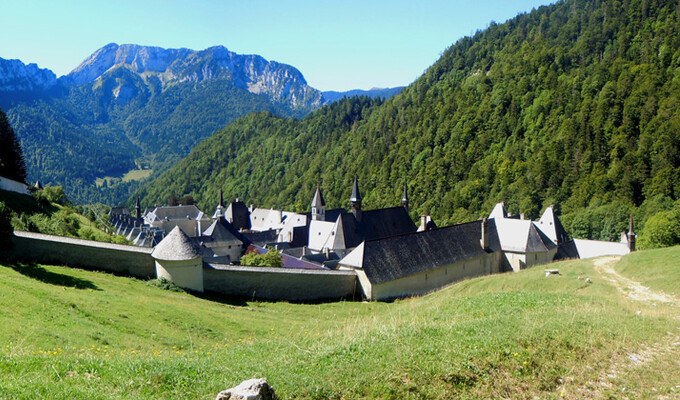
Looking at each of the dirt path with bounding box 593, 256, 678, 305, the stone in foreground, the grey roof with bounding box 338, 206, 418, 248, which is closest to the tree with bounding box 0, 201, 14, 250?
the stone in foreground

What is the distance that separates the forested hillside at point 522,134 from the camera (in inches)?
3610

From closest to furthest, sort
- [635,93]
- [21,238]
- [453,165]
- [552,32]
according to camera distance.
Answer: [21,238] → [635,93] → [453,165] → [552,32]

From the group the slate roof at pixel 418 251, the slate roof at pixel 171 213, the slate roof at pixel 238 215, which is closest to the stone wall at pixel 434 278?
the slate roof at pixel 418 251

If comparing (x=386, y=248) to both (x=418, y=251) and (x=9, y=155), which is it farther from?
(x=9, y=155)

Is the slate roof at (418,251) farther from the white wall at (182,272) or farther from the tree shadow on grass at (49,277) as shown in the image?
the tree shadow on grass at (49,277)

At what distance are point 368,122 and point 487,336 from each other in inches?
6886

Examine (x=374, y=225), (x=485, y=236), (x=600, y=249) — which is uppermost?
(x=374, y=225)

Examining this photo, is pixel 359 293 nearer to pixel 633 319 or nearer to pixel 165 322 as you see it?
pixel 165 322

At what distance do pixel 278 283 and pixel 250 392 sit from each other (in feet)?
88.0

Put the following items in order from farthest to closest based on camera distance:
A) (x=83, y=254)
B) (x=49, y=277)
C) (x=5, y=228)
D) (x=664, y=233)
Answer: (x=664, y=233)
(x=83, y=254)
(x=5, y=228)
(x=49, y=277)

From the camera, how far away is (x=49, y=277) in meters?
24.2

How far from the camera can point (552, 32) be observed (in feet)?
513

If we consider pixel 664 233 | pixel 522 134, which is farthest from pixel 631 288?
pixel 522 134

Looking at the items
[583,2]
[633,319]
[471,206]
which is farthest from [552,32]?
[633,319]
